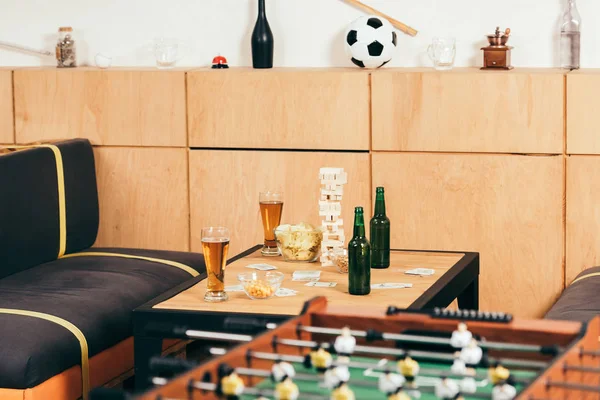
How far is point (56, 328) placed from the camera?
3449mm

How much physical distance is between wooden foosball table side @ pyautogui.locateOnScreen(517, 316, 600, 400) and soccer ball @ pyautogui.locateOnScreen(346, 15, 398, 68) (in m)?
2.67

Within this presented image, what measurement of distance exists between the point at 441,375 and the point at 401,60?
3.15 meters

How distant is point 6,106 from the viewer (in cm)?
503

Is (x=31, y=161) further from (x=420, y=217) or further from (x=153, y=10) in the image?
(x=420, y=217)

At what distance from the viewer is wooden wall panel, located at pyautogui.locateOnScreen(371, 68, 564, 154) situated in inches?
173

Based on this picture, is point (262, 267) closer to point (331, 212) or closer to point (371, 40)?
point (331, 212)

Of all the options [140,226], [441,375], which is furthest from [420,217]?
[441,375]

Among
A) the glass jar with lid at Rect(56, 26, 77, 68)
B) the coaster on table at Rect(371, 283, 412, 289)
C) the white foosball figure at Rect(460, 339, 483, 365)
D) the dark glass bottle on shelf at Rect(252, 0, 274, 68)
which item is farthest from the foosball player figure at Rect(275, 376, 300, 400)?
the glass jar with lid at Rect(56, 26, 77, 68)

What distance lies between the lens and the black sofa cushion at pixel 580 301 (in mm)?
3639

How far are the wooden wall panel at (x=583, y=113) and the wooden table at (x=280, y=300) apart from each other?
96 centimetres

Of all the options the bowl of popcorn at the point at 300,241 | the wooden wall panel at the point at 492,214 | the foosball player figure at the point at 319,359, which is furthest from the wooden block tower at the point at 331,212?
the foosball player figure at the point at 319,359

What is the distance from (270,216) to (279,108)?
1.00 meters

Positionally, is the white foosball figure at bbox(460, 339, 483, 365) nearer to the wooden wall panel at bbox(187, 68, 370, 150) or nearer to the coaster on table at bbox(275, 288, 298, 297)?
the coaster on table at bbox(275, 288, 298, 297)

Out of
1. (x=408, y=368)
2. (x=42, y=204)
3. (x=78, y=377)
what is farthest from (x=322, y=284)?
(x=42, y=204)
